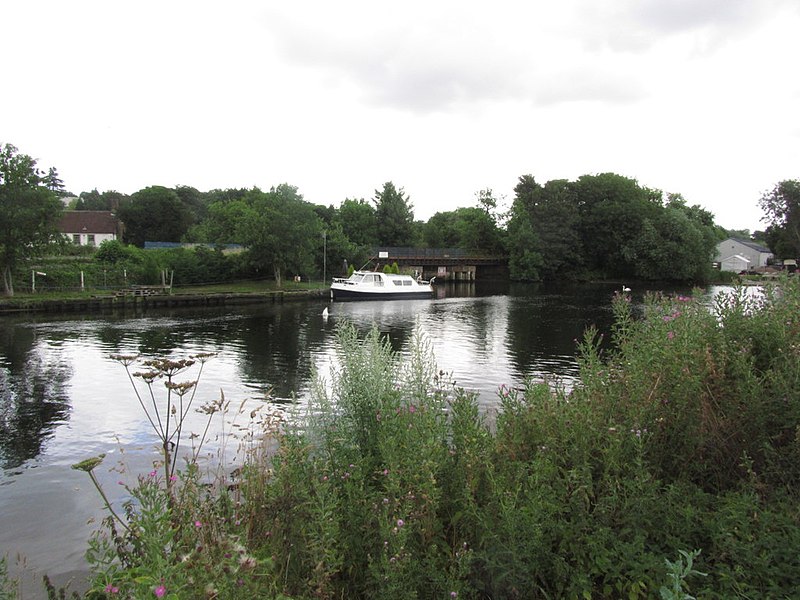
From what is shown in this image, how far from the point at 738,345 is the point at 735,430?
1156mm

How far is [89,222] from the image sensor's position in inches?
2763

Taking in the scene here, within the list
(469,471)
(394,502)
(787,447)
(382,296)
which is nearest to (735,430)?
(787,447)

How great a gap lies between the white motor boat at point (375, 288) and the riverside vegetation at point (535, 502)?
40.8 m

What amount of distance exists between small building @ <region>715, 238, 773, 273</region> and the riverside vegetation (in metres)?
101

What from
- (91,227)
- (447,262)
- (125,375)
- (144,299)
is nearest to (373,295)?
(144,299)

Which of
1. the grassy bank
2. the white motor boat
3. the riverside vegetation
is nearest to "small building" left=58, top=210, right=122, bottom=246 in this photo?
the grassy bank

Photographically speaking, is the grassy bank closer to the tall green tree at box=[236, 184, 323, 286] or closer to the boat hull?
the tall green tree at box=[236, 184, 323, 286]

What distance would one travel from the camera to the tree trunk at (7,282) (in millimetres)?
35972

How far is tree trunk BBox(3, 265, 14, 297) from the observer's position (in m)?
36.0

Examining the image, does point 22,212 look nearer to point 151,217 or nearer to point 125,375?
point 125,375

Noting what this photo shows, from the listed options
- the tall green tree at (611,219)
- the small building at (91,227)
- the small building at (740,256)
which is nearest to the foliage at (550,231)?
the tall green tree at (611,219)

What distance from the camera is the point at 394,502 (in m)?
3.74

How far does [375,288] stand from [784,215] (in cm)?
6108

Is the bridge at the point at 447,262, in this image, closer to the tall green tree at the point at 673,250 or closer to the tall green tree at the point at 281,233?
the tall green tree at the point at 281,233
